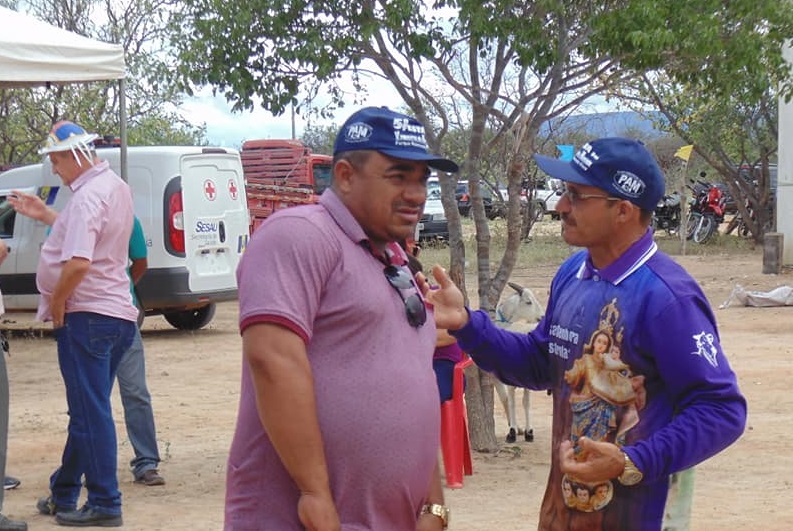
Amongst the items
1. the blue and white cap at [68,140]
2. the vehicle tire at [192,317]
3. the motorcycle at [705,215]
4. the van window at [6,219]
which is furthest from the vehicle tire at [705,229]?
the blue and white cap at [68,140]

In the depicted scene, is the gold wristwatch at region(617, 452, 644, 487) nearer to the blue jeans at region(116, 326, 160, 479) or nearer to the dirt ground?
the dirt ground

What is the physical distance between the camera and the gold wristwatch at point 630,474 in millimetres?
3049

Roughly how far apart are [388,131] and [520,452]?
587 centimetres

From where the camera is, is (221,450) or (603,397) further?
(221,450)

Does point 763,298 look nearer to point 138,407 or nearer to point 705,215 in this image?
point 138,407

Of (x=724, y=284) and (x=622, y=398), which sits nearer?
(x=622, y=398)

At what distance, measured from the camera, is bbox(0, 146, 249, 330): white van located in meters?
14.1

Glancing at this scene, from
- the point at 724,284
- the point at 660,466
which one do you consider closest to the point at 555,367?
the point at 660,466

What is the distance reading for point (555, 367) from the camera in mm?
3467

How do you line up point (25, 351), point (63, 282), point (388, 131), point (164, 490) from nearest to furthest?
point (388, 131) < point (63, 282) < point (164, 490) < point (25, 351)

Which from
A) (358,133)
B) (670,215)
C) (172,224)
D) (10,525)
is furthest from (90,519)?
(670,215)

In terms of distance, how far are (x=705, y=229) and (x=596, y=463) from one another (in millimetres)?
27966

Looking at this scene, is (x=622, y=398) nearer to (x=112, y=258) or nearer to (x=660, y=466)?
(x=660, y=466)

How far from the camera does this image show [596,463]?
3041mm
